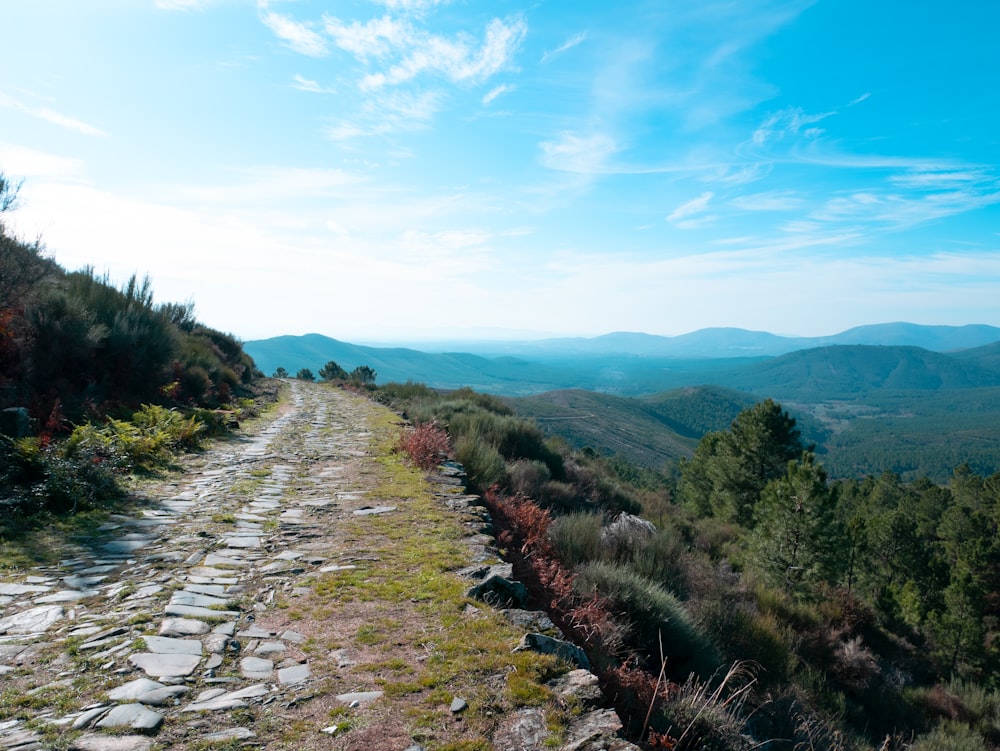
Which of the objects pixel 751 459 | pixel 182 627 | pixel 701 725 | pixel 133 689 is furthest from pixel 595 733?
pixel 751 459

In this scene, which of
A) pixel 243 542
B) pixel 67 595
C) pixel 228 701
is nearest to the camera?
pixel 228 701

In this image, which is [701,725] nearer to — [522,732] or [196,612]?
[522,732]

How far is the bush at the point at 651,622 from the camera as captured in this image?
4.48 meters

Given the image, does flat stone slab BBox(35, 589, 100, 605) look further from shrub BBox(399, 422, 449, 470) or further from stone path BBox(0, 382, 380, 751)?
shrub BBox(399, 422, 449, 470)

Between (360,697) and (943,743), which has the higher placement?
(360,697)

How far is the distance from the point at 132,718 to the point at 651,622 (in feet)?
12.6

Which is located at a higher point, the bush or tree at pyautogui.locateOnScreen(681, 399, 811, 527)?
the bush

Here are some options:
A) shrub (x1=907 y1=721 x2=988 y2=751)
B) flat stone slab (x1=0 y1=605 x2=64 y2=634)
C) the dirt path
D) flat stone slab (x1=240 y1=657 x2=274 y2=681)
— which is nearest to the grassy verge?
the dirt path

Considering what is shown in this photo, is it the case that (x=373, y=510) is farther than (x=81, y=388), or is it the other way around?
(x=81, y=388)

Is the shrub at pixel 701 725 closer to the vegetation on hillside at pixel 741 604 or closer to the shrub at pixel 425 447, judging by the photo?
the vegetation on hillside at pixel 741 604

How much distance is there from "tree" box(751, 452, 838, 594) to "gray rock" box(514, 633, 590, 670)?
15349mm

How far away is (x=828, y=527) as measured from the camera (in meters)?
17.0

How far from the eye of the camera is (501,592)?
3914mm

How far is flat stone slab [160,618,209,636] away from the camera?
10.6 feet
